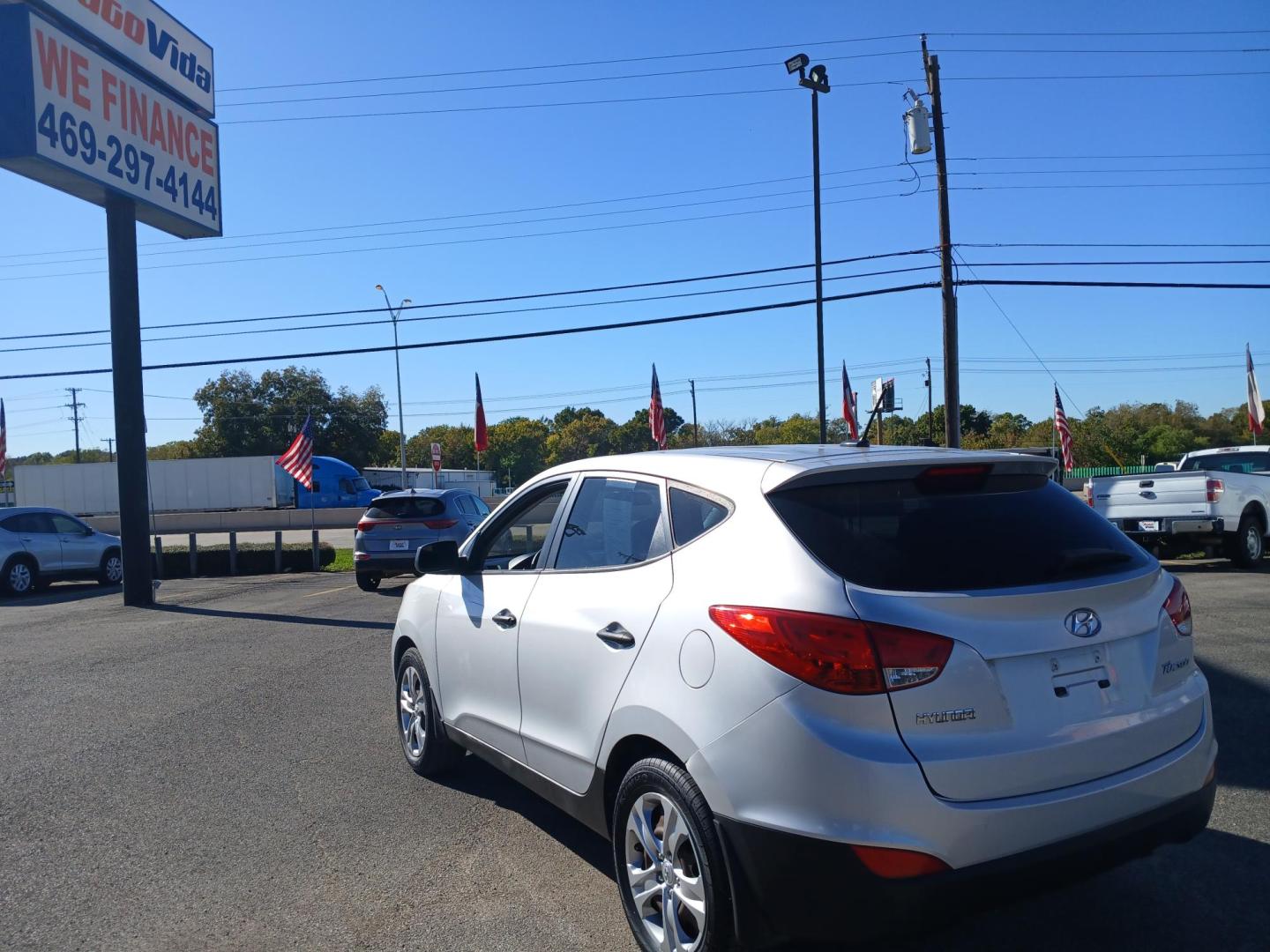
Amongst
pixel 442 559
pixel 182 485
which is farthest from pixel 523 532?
pixel 182 485

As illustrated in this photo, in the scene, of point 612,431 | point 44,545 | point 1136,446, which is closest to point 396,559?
point 44,545

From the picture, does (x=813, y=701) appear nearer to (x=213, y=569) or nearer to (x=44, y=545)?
(x=44, y=545)

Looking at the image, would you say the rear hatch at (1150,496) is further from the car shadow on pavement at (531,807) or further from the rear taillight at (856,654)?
the rear taillight at (856,654)

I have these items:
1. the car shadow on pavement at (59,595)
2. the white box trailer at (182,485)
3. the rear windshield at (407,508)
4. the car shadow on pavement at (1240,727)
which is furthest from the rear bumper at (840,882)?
the white box trailer at (182,485)

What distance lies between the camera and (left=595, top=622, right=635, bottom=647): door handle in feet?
11.2

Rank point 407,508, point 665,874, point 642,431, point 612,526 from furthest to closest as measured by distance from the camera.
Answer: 1. point 642,431
2. point 407,508
3. point 612,526
4. point 665,874

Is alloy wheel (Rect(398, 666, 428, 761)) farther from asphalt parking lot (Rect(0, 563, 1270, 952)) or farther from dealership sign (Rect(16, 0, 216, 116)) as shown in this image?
dealership sign (Rect(16, 0, 216, 116))

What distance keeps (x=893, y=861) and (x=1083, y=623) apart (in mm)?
954

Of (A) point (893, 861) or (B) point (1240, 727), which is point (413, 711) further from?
(B) point (1240, 727)

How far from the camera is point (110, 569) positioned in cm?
1909

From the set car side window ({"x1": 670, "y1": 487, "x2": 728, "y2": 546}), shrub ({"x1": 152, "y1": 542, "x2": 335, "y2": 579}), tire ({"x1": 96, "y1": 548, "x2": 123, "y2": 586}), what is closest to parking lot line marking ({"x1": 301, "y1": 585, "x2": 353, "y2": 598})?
tire ({"x1": 96, "y1": 548, "x2": 123, "y2": 586})

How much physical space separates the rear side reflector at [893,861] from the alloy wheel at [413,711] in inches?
129

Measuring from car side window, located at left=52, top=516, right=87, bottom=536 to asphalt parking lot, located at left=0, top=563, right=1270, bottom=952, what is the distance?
10.9 meters

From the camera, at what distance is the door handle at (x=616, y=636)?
342 cm
